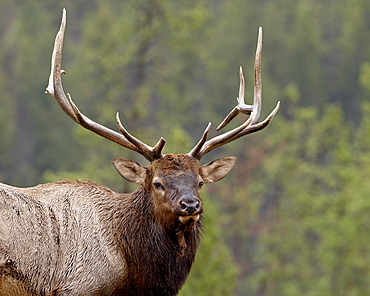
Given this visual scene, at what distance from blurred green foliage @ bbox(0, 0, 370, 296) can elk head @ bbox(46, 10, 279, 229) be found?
832cm

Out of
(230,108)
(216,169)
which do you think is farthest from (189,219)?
(230,108)

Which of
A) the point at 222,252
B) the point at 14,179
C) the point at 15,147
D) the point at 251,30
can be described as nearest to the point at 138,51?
the point at 222,252

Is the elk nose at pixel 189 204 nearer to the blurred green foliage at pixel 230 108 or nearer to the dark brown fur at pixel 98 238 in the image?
the dark brown fur at pixel 98 238

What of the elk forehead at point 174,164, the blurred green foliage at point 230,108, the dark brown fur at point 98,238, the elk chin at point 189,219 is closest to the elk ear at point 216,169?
the dark brown fur at point 98,238

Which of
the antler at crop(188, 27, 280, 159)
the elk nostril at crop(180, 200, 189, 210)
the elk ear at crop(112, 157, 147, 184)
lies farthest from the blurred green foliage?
the elk nostril at crop(180, 200, 189, 210)

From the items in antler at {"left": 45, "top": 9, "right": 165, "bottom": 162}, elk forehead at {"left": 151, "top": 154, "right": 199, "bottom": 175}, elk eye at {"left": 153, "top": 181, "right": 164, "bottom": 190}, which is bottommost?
elk eye at {"left": 153, "top": 181, "right": 164, "bottom": 190}

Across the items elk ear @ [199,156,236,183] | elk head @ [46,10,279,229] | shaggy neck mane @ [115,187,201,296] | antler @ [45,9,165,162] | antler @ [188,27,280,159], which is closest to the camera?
elk head @ [46,10,279,229]

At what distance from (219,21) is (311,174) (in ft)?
94.4

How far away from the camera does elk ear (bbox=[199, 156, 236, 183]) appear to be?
9289 mm

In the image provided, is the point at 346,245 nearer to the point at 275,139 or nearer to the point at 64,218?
the point at 275,139

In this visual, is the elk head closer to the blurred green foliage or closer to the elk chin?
the elk chin

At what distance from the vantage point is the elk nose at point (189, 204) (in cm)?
816

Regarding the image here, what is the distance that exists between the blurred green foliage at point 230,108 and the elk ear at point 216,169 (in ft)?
27.5

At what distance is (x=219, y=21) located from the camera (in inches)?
2493
